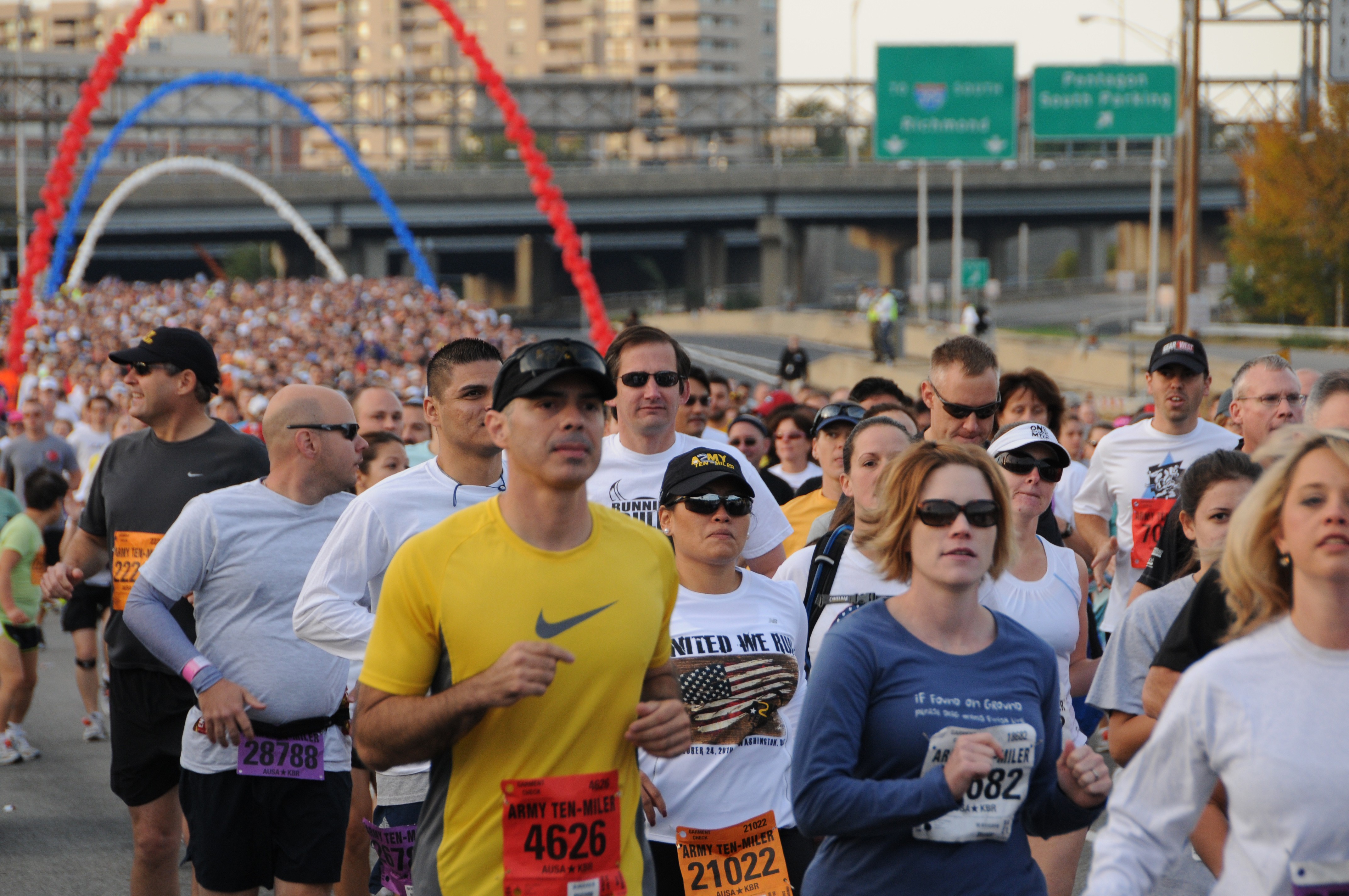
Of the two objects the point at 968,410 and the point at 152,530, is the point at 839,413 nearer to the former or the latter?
the point at 968,410

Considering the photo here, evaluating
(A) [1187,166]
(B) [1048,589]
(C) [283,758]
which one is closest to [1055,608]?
(B) [1048,589]

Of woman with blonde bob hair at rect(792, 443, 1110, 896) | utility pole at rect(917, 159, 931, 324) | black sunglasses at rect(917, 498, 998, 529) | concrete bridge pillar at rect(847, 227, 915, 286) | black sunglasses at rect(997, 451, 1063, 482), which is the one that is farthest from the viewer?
concrete bridge pillar at rect(847, 227, 915, 286)

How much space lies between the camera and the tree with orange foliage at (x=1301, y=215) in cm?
4288

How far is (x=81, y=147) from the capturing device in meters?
27.4

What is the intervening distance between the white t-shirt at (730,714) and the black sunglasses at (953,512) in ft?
3.65

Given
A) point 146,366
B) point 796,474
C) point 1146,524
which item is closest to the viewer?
point 146,366

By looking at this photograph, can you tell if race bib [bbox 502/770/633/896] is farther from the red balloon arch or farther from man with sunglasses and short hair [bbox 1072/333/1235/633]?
the red balloon arch

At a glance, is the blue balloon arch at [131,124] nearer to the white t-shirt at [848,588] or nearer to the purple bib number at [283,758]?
the purple bib number at [283,758]

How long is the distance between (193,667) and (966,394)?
10.1ft

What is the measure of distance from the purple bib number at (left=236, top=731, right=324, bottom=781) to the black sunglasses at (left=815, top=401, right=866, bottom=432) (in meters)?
2.91

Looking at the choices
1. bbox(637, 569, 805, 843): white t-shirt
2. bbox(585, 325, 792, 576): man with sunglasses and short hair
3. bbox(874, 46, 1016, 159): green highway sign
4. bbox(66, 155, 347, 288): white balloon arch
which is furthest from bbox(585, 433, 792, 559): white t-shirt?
bbox(66, 155, 347, 288): white balloon arch

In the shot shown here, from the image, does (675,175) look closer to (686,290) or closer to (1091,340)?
(686,290)

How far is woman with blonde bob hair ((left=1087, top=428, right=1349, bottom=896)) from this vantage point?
9.11ft

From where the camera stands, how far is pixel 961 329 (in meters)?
43.7
